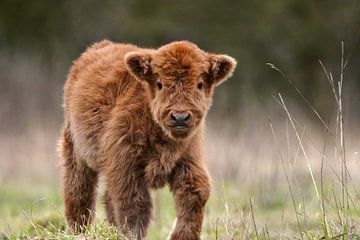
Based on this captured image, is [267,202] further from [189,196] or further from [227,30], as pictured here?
[227,30]

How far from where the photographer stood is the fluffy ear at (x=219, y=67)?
8.46 meters

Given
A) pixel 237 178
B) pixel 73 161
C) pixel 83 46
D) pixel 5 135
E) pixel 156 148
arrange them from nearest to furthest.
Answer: pixel 156 148 → pixel 73 161 → pixel 237 178 → pixel 5 135 → pixel 83 46

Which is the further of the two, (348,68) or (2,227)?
(348,68)

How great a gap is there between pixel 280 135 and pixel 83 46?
9.42m

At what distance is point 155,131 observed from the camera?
8.23 meters

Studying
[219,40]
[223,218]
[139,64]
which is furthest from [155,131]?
[219,40]

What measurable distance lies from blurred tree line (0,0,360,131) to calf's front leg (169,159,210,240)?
16.0 meters

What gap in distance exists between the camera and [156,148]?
8.22 metres

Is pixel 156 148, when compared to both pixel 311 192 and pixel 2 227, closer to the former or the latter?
pixel 2 227

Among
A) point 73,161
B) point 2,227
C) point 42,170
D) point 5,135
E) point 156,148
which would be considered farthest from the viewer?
point 5,135

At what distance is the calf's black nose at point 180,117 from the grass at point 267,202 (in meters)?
0.75

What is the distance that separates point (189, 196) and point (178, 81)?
1.02 m

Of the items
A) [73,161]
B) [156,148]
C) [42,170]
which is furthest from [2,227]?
[42,170]

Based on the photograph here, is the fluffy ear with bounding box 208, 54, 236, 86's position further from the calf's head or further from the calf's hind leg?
the calf's hind leg
